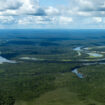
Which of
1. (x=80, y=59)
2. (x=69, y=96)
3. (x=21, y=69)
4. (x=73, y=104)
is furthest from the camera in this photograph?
(x=80, y=59)

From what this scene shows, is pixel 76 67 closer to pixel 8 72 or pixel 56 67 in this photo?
pixel 56 67

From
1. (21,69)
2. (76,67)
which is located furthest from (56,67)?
(21,69)

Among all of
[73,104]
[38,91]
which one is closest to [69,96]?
[73,104]

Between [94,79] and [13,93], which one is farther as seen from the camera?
[94,79]

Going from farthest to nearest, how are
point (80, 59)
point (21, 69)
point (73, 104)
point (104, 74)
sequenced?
point (80, 59) < point (21, 69) < point (104, 74) < point (73, 104)

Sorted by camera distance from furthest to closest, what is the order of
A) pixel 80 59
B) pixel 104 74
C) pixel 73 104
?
pixel 80 59, pixel 104 74, pixel 73 104

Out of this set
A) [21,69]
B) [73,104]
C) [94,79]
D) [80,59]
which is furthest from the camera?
[80,59]

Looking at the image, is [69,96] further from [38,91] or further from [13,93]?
[13,93]

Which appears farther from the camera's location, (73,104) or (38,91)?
(38,91)
